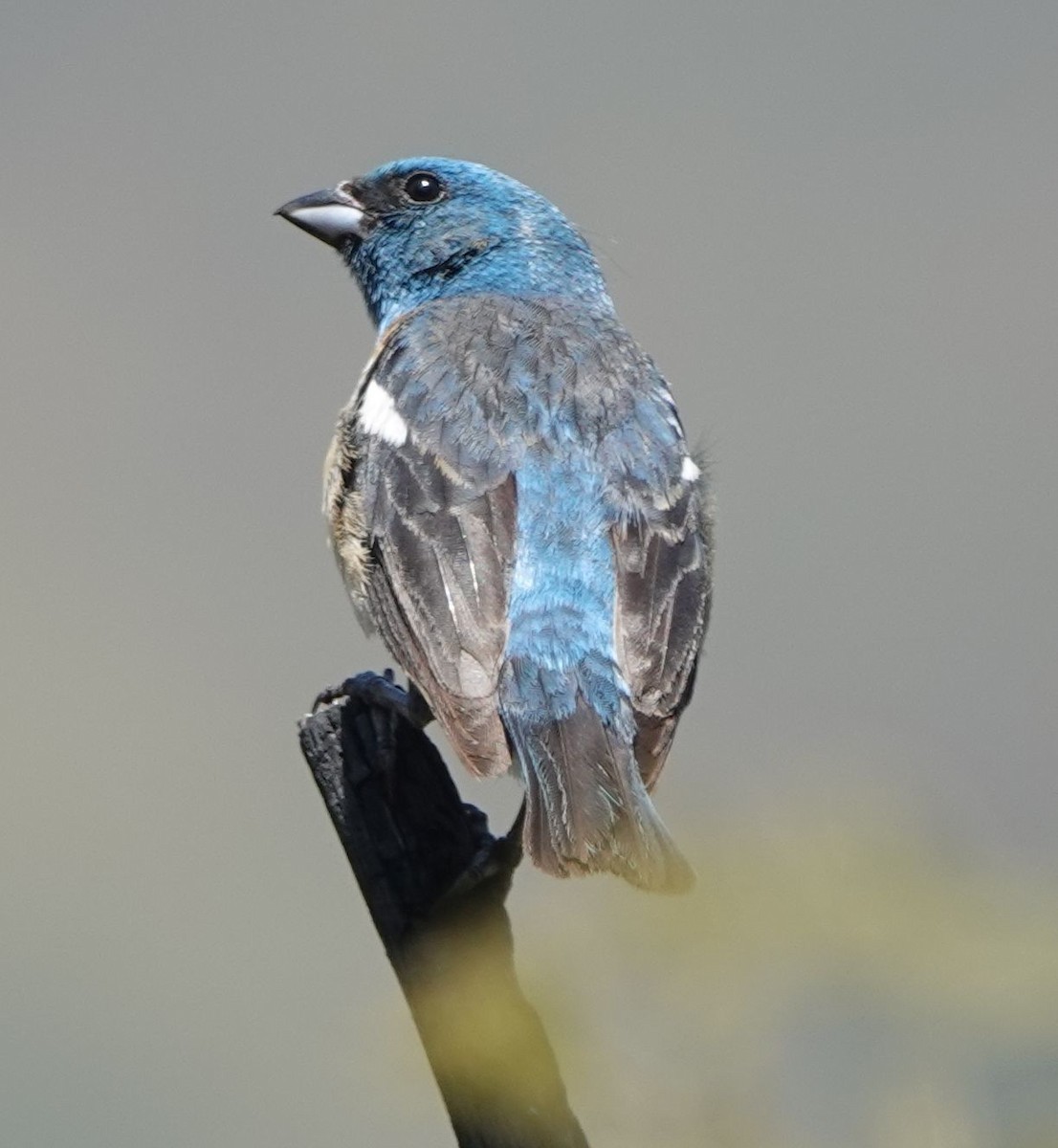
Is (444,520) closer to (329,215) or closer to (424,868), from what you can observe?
(424,868)

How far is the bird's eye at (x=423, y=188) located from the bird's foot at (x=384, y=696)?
1.71 meters

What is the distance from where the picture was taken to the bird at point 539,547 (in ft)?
8.25

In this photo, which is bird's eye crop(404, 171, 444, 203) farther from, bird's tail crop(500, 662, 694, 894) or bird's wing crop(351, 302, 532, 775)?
bird's tail crop(500, 662, 694, 894)

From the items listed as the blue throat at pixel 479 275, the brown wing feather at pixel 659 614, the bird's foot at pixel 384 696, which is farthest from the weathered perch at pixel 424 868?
the blue throat at pixel 479 275

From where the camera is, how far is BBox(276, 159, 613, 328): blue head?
4117 mm

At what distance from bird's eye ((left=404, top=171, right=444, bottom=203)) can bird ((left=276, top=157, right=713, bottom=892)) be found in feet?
1.36

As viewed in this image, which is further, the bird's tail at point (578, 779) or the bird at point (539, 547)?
the bird at point (539, 547)

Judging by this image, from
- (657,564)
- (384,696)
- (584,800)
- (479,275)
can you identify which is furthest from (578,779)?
(479,275)

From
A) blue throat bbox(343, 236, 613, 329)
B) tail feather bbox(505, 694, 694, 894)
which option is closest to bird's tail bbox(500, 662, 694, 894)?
tail feather bbox(505, 694, 694, 894)

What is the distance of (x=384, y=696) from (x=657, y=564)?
551mm

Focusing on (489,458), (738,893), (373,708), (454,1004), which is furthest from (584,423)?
(738,893)

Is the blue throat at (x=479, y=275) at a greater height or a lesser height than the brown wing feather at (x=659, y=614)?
greater

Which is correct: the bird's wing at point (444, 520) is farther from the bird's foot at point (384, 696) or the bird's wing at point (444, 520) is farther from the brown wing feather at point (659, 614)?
the brown wing feather at point (659, 614)

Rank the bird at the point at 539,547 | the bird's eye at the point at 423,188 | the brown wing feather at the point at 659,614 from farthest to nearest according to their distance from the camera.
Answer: the bird's eye at the point at 423,188 < the brown wing feather at the point at 659,614 < the bird at the point at 539,547
